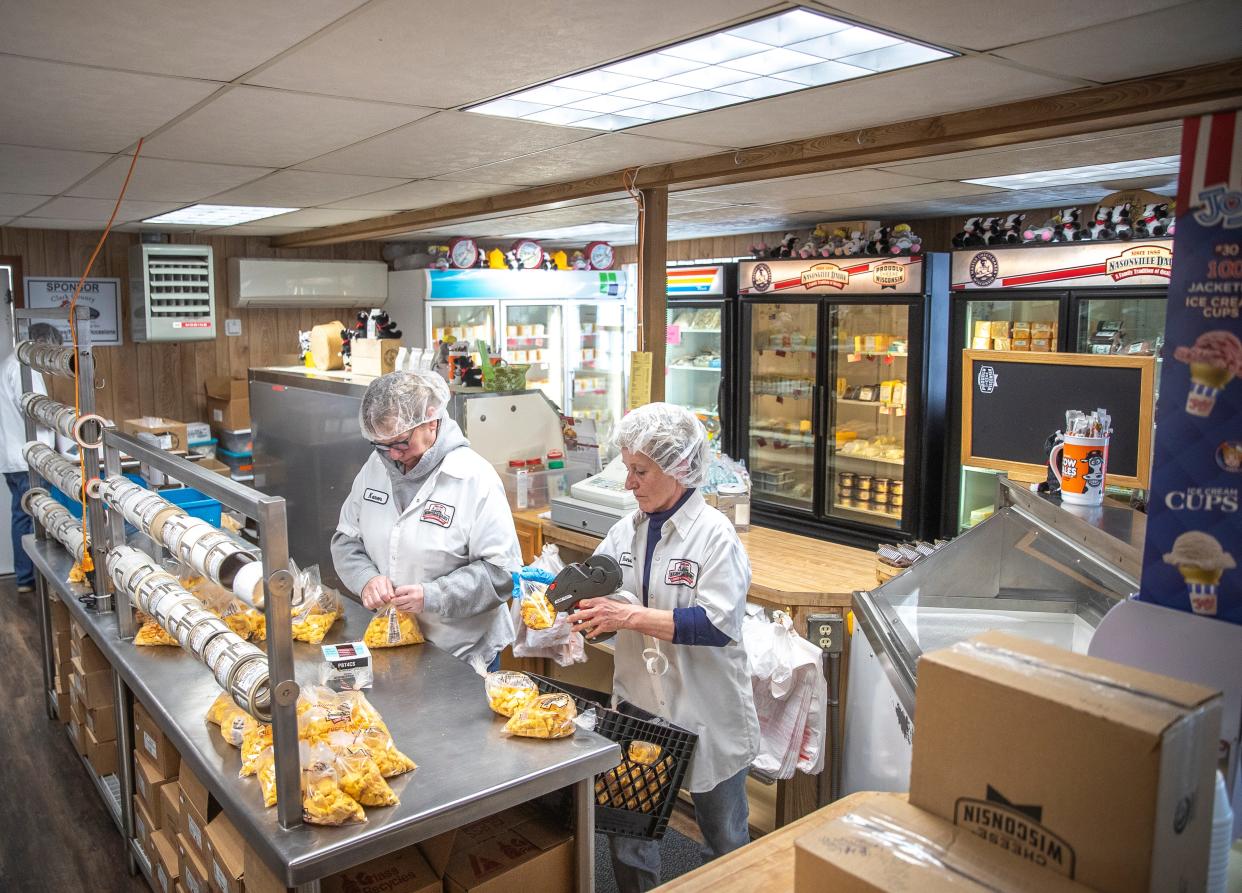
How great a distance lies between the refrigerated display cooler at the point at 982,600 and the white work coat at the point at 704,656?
43cm

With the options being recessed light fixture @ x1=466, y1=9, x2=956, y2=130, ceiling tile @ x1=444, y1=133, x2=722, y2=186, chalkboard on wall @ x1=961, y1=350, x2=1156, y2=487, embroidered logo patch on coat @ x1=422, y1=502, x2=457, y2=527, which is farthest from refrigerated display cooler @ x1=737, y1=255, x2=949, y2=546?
embroidered logo patch on coat @ x1=422, y1=502, x2=457, y2=527

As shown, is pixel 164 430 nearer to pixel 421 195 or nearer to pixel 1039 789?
pixel 421 195

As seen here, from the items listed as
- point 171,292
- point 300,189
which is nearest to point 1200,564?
point 300,189

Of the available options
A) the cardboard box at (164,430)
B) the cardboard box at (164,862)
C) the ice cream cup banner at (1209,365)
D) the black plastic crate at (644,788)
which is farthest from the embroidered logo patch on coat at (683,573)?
the cardboard box at (164,430)

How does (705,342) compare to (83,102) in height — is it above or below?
below

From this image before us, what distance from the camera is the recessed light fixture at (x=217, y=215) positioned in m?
5.55

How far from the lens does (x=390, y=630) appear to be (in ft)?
9.55

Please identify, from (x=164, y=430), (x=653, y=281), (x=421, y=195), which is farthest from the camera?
(x=164, y=430)

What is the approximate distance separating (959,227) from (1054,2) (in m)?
4.95

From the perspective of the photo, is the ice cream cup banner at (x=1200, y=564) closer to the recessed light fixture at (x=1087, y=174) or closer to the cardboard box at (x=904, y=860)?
the cardboard box at (x=904, y=860)

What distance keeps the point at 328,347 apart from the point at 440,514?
3288mm

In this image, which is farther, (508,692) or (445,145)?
(445,145)

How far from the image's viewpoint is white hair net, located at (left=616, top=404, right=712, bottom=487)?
276 centimetres

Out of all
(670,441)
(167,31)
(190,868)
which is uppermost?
(167,31)
